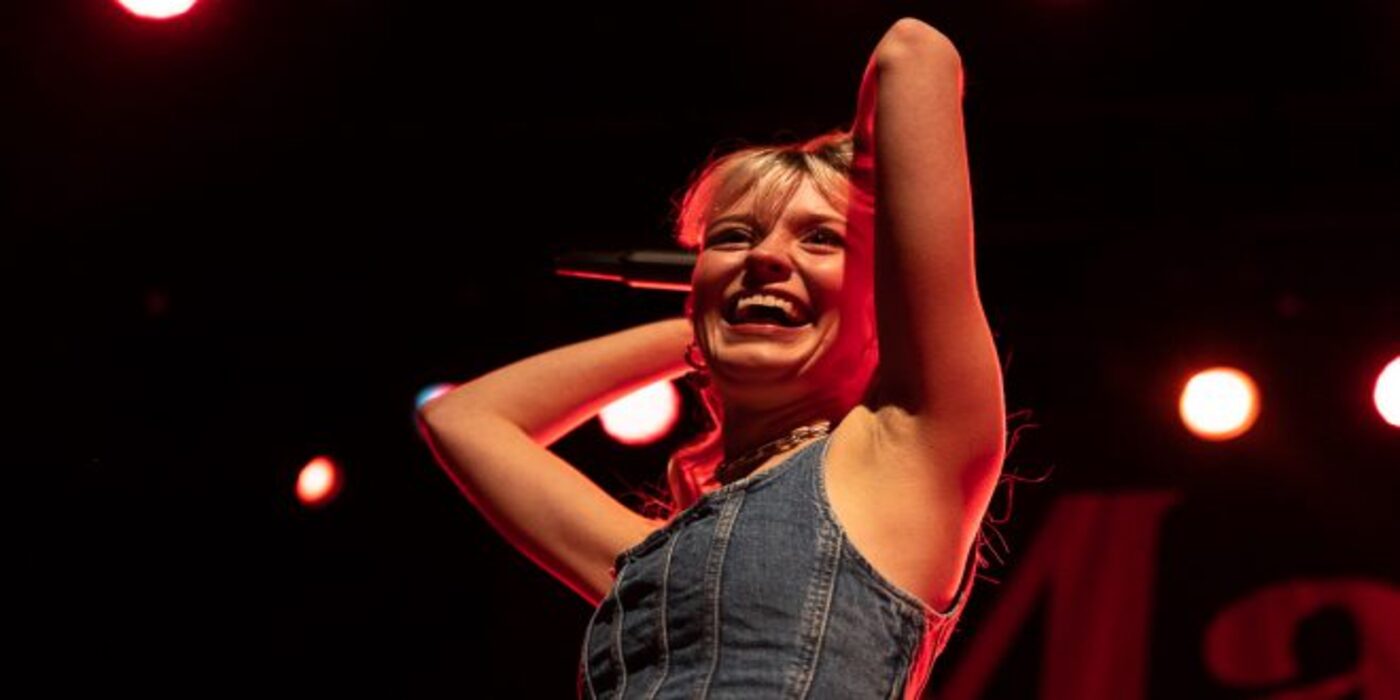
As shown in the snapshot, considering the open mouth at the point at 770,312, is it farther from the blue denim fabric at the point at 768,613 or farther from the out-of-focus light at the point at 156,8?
the out-of-focus light at the point at 156,8

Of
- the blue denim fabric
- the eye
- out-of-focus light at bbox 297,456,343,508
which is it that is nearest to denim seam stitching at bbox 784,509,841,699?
the blue denim fabric

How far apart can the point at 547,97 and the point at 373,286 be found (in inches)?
25.9

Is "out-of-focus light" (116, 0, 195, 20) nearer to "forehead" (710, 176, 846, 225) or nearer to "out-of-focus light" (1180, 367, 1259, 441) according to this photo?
"forehead" (710, 176, 846, 225)

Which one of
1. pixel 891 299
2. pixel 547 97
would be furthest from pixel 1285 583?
pixel 891 299

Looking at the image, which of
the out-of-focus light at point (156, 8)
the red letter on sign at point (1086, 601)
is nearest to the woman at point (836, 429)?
the out-of-focus light at point (156, 8)

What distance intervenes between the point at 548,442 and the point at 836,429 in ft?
1.63

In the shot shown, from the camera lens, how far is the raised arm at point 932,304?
48.8 inches

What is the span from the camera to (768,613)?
121 centimetres

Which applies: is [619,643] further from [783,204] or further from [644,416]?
[644,416]

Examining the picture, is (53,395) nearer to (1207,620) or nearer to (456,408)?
(456,408)

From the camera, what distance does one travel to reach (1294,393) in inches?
129

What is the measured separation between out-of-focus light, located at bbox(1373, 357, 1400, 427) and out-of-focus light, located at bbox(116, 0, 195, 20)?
8.05ft

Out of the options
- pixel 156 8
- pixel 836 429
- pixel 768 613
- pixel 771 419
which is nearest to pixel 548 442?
pixel 771 419

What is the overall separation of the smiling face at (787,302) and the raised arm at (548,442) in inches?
9.1
